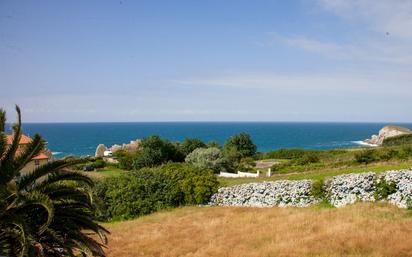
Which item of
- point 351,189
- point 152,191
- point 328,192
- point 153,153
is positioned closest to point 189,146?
point 153,153

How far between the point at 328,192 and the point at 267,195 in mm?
4009

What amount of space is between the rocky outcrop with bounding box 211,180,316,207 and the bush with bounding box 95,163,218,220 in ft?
3.81

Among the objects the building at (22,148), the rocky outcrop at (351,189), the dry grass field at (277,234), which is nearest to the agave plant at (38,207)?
the building at (22,148)

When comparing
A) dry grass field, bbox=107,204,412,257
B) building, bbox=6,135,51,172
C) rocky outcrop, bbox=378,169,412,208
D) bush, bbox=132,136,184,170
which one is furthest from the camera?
bush, bbox=132,136,184,170

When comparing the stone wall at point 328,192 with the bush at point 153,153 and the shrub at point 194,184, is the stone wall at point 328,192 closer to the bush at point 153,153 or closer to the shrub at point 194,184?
the shrub at point 194,184

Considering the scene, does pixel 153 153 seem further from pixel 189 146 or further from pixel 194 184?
pixel 194 184

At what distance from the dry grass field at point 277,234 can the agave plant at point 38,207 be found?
5.77 meters

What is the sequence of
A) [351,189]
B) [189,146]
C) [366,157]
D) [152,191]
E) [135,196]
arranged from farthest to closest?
[189,146] → [366,157] → [152,191] → [135,196] → [351,189]

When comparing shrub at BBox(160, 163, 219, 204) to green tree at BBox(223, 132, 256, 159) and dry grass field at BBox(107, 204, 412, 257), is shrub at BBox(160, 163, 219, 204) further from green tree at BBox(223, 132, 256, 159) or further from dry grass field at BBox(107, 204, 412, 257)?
green tree at BBox(223, 132, 256, 159)

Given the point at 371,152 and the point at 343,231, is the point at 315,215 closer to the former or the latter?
the point at 343,231

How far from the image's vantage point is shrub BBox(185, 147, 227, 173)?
39.9 m

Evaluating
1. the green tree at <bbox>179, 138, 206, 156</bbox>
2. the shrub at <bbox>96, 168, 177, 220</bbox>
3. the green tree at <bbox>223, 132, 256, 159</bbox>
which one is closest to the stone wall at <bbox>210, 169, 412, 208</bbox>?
the shrub at <bbox>96, 168, 177, 220</bbox>

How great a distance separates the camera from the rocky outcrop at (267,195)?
22.9 meters

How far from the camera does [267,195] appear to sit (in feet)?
80.2
